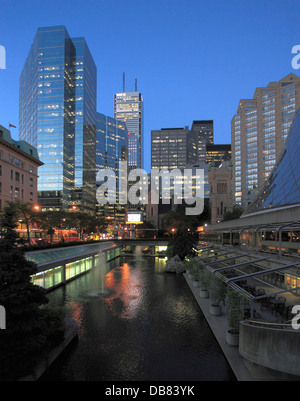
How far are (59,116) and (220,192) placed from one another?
3966 inches

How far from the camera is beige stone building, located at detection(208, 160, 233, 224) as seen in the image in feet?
460

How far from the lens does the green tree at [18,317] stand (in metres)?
10.5

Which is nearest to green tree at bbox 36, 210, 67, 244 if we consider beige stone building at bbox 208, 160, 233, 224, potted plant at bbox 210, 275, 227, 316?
potted plant at bbox 210, 275, 227, 316

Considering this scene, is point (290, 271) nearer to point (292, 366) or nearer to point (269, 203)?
point (292, 366)

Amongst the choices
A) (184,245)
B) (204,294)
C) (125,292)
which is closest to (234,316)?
(204,294)

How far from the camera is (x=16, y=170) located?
75.7 meters

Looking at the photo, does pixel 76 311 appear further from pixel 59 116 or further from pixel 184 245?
pixel 59 116

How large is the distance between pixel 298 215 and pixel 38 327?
727 inches

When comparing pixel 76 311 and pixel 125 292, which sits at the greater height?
pixel 76 311

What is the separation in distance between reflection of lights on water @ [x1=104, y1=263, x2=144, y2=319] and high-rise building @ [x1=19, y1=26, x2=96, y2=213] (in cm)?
12440

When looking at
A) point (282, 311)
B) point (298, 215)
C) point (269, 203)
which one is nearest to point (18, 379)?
point (282, 311)

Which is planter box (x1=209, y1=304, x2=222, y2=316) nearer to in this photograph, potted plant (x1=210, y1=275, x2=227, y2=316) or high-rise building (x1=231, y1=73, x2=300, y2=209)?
potted plant (x1=210, y1=275, x2=227, y2=316)

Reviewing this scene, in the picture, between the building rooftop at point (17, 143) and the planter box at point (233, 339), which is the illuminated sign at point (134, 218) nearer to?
the building rooftop at point (17, 143)
